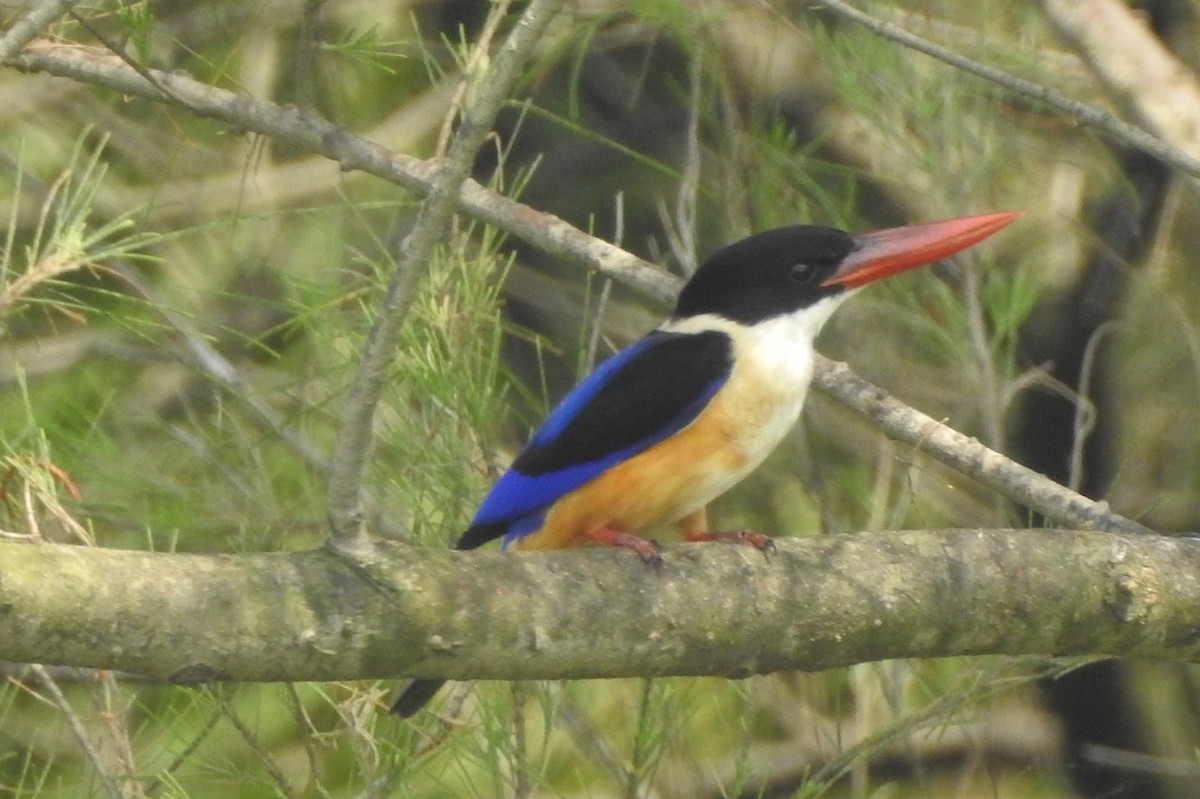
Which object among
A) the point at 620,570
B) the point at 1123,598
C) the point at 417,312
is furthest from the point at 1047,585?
the point at 417,312

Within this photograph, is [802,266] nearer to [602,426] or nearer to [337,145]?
[602,426]

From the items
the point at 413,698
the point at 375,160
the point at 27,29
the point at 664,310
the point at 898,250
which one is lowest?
the point at 664,310

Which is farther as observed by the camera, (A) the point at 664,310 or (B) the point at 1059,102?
(A) the point at 664,310

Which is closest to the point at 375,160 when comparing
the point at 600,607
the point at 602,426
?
the point at 602,426

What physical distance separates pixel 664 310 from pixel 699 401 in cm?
189

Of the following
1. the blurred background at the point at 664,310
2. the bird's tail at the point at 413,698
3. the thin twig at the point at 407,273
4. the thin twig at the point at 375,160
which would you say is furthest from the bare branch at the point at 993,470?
the thin twig at the point at 407,273

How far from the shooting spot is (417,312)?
2.96 metres

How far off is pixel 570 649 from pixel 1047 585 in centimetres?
68

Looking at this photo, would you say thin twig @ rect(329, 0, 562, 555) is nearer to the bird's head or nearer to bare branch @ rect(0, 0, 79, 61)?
bare branch @ rect(0, 0, 79, 61)

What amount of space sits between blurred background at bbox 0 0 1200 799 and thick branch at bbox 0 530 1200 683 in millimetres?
736

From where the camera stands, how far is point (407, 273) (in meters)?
1.85

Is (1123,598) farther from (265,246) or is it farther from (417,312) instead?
(265,246)

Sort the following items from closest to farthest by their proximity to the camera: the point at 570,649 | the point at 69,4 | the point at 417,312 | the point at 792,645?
1. the point at 69,4
2. the point at 570,649
3. the point at 792,645
4. the point at 417,312

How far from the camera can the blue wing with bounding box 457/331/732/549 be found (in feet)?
9.18
